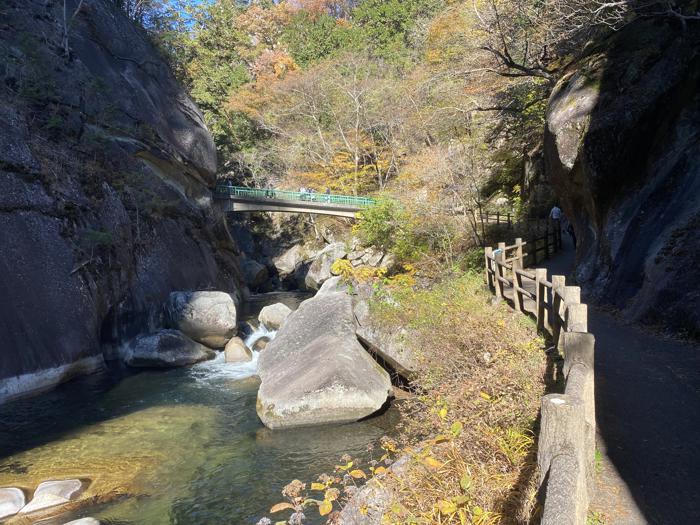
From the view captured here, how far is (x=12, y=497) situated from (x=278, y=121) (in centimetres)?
3229

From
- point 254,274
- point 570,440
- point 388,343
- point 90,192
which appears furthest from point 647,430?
point 254,274

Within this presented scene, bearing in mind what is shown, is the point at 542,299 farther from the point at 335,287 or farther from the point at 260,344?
the point at 260,344

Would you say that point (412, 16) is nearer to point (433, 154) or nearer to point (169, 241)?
point (433, 154)

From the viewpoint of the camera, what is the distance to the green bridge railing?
30047mm

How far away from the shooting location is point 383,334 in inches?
476

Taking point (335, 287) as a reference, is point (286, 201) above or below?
above

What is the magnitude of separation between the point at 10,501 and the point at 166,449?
2.62 m

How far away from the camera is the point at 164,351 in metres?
15.8

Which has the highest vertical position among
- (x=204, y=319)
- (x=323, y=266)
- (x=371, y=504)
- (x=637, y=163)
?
(x=637, y=163)

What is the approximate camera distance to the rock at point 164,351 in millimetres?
15680

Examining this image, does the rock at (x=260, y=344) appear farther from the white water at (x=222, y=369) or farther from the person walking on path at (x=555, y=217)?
the person walking on path at (x=555, y=217)

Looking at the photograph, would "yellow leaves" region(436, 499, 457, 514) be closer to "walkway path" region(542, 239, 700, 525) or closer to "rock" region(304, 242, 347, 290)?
"walkway path" region(542, 239, 700, 525)

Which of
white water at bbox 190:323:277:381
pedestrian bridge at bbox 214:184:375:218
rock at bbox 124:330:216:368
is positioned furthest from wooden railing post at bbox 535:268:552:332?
pedestrian bridge at bbox 214:184:375:218

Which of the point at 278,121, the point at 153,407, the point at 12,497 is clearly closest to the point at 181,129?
the point at 278,121
